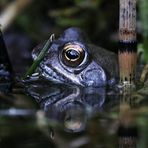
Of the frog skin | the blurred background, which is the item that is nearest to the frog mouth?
the frog skin

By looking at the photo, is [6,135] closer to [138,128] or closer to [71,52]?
[138,128]

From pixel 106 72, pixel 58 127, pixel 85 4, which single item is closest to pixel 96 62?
pixel 106 72

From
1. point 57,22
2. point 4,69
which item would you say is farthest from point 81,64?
point 57,22

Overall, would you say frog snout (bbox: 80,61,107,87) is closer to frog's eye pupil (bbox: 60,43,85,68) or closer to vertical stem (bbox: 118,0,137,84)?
frog's eye pupil (bbox: 60,43,85,68)

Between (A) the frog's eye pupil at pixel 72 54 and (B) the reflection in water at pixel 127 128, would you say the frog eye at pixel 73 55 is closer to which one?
(A) the frog's eye pupil at pixel 72 54

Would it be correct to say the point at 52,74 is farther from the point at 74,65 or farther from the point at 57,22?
the point at 57,22

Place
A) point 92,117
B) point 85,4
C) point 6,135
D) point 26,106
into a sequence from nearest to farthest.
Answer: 1. point 6,135
2. point 92,117
3. point 26,106
4. point 85,4
